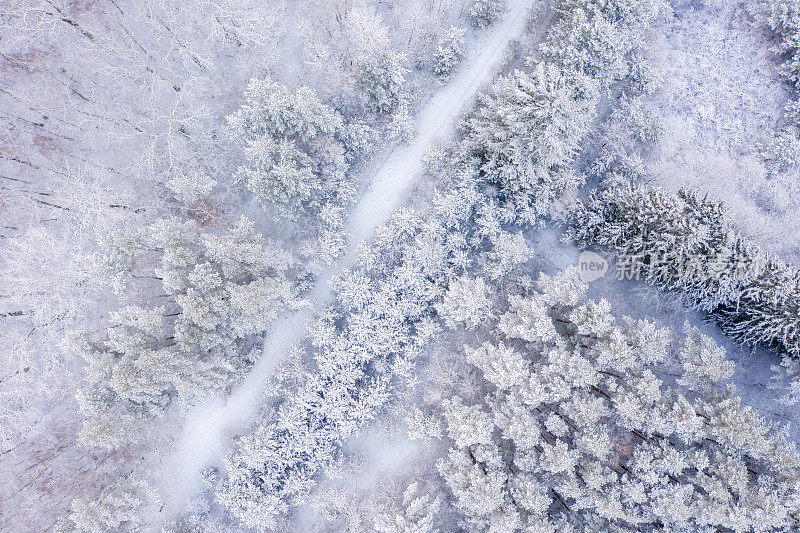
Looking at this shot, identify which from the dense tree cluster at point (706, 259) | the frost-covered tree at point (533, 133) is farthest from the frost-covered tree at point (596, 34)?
the dense tree cluster at point (706, 259)

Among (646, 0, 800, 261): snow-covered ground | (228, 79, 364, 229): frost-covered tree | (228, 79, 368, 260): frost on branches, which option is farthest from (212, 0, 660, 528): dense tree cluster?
(646, 0, 800, 261): snow-covered ground

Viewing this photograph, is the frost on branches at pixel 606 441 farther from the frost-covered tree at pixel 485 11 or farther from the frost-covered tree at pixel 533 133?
the frost-covered tree at pixel 485 11

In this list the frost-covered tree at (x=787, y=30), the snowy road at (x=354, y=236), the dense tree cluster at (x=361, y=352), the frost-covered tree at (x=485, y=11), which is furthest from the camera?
the frost-covered tree at (x=485, y=11)

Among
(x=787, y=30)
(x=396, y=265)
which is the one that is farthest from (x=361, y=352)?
(x=787, y=30)

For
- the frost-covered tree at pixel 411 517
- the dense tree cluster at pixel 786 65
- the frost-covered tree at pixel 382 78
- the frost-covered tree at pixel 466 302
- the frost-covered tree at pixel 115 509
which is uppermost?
the dense tree cluster at pixel 786 65

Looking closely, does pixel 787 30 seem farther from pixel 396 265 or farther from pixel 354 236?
pixel 354 236

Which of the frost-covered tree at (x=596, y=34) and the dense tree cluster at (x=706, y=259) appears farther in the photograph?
the frost-covered tree at (x=596, y=34)

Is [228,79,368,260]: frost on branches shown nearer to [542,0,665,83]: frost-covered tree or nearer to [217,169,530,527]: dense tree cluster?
[217,169,530,527]: dense tree cluster
